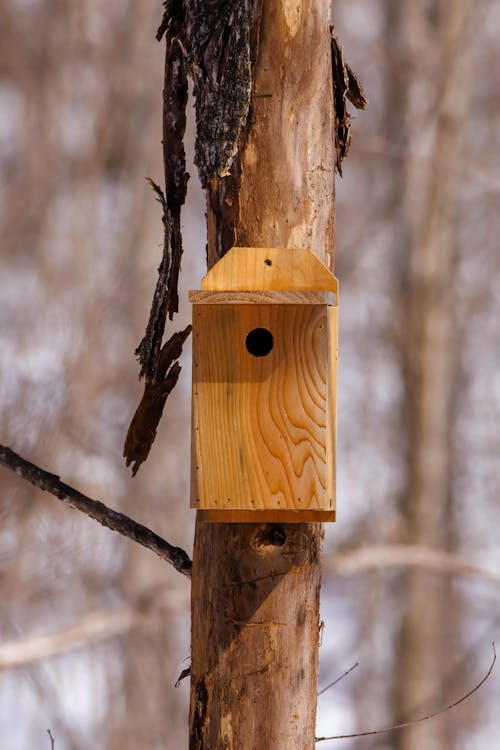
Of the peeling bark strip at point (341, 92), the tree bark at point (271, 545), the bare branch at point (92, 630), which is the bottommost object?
the bare branch at point (92, 630)

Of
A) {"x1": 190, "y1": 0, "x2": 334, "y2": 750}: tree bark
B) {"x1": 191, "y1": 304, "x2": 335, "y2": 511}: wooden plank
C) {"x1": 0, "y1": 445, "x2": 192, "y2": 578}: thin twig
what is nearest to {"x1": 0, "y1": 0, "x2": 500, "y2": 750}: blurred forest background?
{"x1": 0, "y1": 445, "x2": 192, "y2": 578}: thin twig

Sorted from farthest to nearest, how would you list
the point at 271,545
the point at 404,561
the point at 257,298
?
the point at 404,561, the point at 271,545, the point at 257,298

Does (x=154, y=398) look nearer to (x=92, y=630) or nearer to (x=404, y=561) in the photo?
(x=92, y=630)

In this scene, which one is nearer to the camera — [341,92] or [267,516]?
[267,516]

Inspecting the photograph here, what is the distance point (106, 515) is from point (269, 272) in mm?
644

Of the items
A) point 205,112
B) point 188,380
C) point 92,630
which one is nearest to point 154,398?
point 205,112

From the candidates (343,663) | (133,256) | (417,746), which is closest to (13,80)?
(133,256)

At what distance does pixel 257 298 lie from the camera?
1.52m

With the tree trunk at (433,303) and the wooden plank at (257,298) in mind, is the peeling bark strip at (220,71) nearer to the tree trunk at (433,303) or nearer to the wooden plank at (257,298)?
the wooden plank at (257,298)

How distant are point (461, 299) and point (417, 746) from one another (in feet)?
8.45

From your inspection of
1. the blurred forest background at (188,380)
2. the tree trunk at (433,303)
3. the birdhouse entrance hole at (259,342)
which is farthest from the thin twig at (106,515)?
the tree trunk at (433,303)

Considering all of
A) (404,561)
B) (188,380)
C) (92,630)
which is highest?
(188,380)

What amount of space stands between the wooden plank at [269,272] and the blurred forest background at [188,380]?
2776 mm

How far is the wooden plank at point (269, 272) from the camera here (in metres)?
1.58
